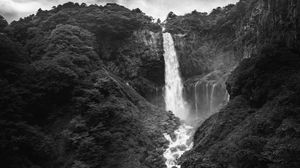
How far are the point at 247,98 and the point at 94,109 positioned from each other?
11330 millimetres

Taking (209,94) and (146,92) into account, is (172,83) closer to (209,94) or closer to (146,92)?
(146,92)

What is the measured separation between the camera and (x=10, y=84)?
21.6m

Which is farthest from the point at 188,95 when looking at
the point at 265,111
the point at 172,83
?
the point at 265,111

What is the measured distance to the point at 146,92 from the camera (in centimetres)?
3725

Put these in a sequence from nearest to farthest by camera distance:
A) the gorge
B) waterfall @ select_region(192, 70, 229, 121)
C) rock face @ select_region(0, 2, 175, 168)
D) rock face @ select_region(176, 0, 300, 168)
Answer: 1. rock face @ select_region(176, 0, 300, 168)
2. the gorge
3. rock face @ select_region(0, 2, 175, 168)
4. waterfall @ select_region(192, 70, 229, 121)

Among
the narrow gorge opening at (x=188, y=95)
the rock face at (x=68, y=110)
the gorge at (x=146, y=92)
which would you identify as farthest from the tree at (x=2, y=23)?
the narrow gorge opening at (x=188, y=95)

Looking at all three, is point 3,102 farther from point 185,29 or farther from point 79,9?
point 185,29

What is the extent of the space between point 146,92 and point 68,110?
1397 centimetres

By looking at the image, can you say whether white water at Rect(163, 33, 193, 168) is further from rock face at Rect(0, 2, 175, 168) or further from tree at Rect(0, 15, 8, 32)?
tree at Rect(0, 15, 8, 32)

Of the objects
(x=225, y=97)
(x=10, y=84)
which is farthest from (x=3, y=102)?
(x=225, y=97)

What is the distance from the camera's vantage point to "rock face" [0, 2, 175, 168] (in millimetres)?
20266

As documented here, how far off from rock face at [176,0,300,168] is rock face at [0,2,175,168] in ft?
18.6

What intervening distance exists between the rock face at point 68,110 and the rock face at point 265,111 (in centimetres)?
567

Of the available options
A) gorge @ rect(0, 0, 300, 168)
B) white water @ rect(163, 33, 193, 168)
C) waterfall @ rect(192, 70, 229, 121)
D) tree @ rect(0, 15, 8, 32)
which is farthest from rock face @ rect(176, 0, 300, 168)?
tree @ rect(0, 15, 8, 32)
